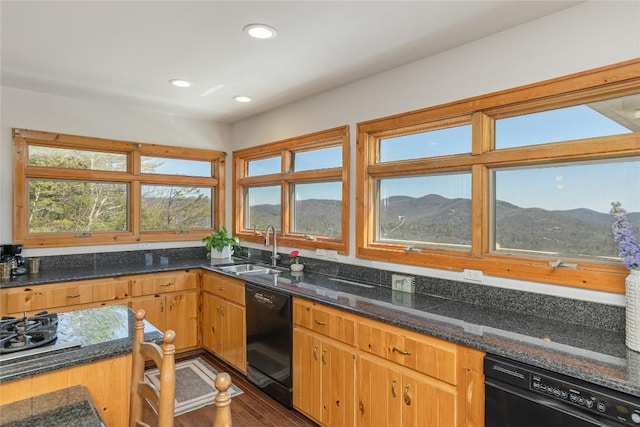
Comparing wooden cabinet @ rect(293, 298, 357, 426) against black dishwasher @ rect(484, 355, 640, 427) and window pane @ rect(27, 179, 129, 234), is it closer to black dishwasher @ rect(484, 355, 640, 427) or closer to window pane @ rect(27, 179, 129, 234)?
black dishwasher @ rect(484, 355, 640, 427)

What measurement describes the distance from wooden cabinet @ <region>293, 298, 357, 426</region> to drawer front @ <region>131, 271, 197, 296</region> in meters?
1.69

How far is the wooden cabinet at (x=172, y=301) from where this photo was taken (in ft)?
11.9

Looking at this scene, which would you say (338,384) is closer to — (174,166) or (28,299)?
(28,299)

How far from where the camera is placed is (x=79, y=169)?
382cm

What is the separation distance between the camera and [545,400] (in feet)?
4.92

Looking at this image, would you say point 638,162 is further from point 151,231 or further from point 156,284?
point 151,231

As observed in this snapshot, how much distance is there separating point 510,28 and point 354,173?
1504mm

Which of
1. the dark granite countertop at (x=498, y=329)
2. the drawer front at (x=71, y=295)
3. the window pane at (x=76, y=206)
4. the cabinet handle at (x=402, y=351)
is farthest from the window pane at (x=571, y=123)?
the window pane at (x=76, y=206)

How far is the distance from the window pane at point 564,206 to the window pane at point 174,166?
11.8 feet

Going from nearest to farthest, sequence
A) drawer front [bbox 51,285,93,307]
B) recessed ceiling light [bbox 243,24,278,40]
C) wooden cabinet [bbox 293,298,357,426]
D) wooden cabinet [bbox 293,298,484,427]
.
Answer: wooden cabinet [bbox 293,298,484,427], recessed ceiling light [bbox 243,24,278,40], wooden cabinet [bbox 293,298,357,426], drawer front [bbox 51,285,93,307]

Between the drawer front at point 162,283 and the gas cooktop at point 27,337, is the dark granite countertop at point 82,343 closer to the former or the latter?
the gas cooktop at point 27,337

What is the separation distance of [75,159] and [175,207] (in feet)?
3.81

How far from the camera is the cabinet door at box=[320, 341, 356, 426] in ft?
7.62

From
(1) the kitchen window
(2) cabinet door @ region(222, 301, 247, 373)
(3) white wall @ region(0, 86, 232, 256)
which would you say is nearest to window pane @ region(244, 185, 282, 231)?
(1) the kitchen window
